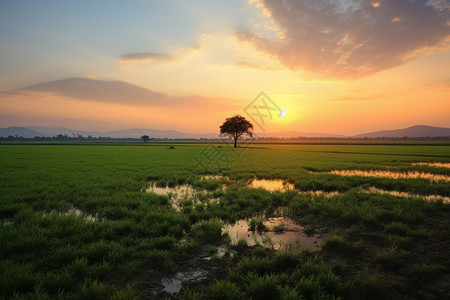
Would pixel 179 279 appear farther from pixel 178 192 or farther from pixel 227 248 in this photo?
pixel 178 192

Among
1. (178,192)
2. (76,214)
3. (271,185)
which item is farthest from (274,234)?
(271,185)

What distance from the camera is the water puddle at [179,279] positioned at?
14.4 feet

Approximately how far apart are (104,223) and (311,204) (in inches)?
331

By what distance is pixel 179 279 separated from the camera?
4.70 meters

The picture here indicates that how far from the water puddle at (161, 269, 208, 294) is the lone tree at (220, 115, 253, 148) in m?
67.7

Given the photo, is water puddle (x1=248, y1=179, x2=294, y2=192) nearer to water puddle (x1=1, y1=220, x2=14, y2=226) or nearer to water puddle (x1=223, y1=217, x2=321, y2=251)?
water puddle (x1=223, y1=217, x2=321, y2=251)

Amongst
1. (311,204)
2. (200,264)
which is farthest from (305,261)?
(311,204)

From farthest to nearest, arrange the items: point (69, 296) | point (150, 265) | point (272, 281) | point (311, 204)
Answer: point (311, 204) → point (150, 265) → point (272, 281) → point (69, 296)

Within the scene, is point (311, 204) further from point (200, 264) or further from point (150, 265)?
point (150, 265)

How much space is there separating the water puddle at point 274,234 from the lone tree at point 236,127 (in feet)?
211

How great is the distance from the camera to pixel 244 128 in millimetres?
72500

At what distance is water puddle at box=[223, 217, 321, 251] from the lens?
6.21 metres

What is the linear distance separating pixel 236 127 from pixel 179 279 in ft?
223

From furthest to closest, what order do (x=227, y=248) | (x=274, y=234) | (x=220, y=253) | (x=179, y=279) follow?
(x=274, y=234)
(x=227, y=248)
(x=220, y=253)
(x=179, y=279)
